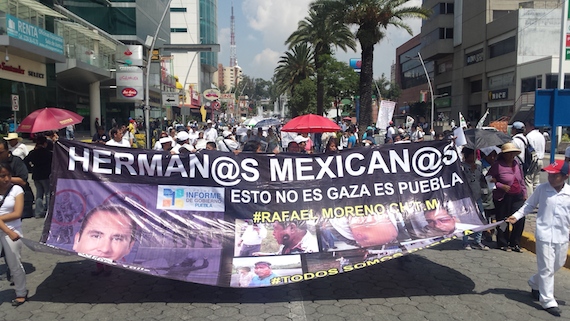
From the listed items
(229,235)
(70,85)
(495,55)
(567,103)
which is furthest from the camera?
(495,55)

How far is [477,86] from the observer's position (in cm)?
5631

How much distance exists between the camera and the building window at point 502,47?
4526cm

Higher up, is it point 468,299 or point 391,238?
point 391,238

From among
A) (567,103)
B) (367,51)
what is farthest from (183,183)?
(367,51)

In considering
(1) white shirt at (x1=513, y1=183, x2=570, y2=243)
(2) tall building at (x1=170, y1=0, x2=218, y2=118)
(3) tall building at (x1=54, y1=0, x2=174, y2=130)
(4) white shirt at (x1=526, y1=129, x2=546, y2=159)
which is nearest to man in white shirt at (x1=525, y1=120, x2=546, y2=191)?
(4) white shirt at (x1=526, y1=129, x2=546, y2=159)

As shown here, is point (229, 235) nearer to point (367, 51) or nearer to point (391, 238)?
point (391, 238)

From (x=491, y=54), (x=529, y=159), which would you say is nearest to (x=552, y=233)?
(x=529, y=159)

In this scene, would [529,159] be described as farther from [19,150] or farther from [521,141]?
[19,150]

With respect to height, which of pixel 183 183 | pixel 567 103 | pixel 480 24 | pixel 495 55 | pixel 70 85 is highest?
pixel 480 24

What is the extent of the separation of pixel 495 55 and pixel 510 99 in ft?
22.6

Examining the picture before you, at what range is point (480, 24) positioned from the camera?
170 ft

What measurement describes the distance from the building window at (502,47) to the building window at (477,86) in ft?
16.4

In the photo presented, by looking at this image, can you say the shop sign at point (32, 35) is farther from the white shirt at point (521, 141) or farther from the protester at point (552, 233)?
the protester at point (552, 233)

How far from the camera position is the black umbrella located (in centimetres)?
697
